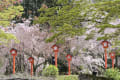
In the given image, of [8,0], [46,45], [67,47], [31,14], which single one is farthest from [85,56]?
[8,0]

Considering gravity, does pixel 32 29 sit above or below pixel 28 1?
below

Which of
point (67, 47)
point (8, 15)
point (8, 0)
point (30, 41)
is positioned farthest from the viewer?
point (67, 47)

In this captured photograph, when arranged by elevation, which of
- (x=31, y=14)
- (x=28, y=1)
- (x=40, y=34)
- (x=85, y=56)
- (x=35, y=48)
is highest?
(x=28, y=1)

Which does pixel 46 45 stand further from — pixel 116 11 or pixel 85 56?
pixel 116 11

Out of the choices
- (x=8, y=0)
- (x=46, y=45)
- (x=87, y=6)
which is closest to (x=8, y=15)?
(x=8, y=0)

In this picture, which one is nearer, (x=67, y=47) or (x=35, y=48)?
(x=35, y=48)

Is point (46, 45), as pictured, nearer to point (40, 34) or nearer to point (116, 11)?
point (40, 34)

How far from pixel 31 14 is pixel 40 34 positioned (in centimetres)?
412

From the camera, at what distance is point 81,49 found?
13.9 meters

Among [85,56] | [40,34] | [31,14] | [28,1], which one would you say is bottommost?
[85,56]

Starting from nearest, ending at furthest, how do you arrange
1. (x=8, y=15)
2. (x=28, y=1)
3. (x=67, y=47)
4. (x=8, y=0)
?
(x=8, y=0) → (x=8, y=15) → (x=67, y=47) → (x=28, y=1)

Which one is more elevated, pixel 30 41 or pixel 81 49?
pixel 30 41

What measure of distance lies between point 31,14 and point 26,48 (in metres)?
5.07

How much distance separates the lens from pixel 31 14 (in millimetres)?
16625
